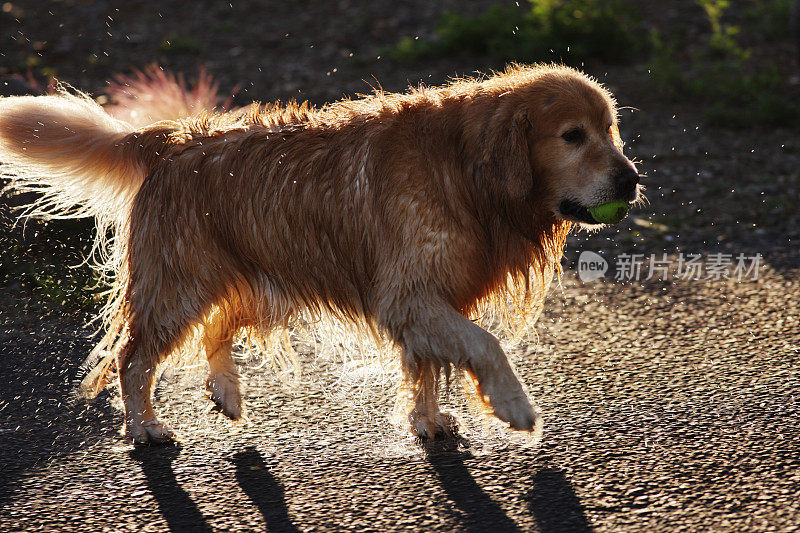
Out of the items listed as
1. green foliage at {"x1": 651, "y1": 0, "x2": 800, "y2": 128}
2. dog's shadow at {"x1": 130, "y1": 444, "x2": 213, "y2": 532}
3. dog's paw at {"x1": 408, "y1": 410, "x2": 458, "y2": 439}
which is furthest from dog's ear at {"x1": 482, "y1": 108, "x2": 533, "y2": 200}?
green foliage at {"x1": 651, "y1": 0, "x2": 800, "y2": 128}

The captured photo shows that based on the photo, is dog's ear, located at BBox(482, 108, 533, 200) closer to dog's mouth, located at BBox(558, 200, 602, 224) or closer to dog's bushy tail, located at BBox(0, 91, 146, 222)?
dog's mouth, located at BBox(558, 200, 602, 224)

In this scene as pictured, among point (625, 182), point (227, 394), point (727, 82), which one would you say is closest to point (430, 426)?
point (227, 394)

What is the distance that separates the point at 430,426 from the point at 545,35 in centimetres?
673

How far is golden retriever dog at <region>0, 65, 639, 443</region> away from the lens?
3.76 m

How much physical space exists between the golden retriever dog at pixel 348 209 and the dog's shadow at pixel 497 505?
0.84 ft

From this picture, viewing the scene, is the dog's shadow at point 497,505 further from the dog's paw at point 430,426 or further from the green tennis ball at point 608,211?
the green tennis ball at point 608,211

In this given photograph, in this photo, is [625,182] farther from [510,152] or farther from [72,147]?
[72,147]

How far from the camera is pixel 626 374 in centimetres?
457

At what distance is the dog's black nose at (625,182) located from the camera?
12.3ft

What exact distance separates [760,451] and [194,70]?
906cm

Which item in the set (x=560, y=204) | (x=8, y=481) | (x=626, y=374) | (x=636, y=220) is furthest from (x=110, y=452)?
(x=636, y=220)

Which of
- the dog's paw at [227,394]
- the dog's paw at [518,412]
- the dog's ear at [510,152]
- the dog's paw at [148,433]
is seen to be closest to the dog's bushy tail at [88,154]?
the dog's paw at [148,433]

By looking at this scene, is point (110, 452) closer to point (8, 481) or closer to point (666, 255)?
point (8, 481)

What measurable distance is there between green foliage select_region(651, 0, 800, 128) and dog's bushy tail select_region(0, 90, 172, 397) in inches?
247
